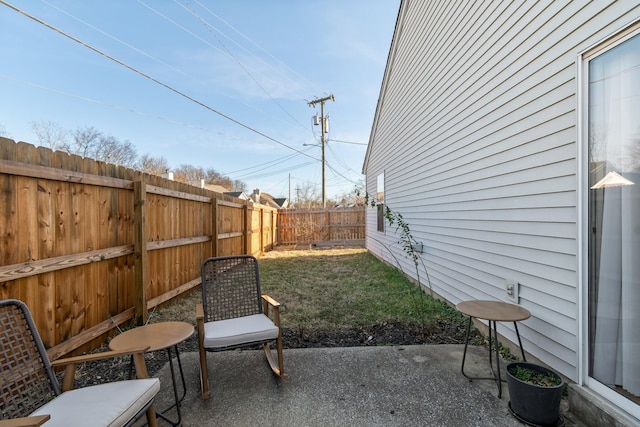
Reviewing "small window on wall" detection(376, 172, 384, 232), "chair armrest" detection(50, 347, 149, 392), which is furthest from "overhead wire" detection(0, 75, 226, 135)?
"chair armrest" detection(50, 347, 149, 392)

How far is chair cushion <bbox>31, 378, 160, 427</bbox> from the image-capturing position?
4.30 ft

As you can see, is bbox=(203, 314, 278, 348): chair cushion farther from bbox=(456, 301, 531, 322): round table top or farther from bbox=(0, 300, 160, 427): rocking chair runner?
bbox=(456, 301, 531, 322): round table top

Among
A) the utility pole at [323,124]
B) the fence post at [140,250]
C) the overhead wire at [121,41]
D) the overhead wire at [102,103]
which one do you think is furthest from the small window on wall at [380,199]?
the overhead wire at [102,103]

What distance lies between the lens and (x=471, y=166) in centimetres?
358

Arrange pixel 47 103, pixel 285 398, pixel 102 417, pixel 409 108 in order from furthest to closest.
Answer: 1. pixel 47 103
2. pixel 409 108
3. pixel 285 398
4. pixel 102 417

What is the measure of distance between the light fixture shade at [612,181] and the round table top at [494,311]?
1.01m

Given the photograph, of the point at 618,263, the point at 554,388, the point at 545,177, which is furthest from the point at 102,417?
the point at 545,177

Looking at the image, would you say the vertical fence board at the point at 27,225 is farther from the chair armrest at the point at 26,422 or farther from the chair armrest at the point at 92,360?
the chair armrest at the point at 26,422

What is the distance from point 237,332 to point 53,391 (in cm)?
106

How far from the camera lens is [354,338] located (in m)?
3.28

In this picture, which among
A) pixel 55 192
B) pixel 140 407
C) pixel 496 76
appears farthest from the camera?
pixel 496 76

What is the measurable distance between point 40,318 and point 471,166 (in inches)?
173

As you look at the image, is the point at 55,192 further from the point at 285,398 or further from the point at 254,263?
the point at 285,398

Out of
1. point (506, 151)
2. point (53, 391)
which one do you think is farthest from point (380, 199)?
point (53, 391)
